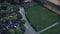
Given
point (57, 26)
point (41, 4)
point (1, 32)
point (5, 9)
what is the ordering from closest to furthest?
point (1, 32), point (57, 26), point (5, 9), point (41, 4)

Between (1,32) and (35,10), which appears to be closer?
(1,32)

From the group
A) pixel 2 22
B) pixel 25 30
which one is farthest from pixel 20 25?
pixel 2 22

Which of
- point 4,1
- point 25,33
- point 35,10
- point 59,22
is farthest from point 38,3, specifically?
point 25,33

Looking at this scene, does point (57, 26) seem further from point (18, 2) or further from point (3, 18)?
point (18, 2)

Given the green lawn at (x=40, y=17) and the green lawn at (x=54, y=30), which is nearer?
the green lawn at (x=54, y=30)

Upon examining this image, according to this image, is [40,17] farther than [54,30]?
Yes

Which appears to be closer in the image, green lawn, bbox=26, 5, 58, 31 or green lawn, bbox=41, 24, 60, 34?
green lawn, bbox=41, 24, 60, 34

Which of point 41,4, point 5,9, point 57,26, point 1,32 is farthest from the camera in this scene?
point 41,4
